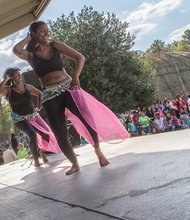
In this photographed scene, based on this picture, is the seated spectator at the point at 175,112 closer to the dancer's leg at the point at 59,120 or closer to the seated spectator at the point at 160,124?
the seated spectator at the point at 160,124

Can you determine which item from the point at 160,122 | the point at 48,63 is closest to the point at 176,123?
the point at 160,122

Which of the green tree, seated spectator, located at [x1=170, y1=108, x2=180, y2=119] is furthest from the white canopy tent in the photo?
the green tree

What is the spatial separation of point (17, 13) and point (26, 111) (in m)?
1.89

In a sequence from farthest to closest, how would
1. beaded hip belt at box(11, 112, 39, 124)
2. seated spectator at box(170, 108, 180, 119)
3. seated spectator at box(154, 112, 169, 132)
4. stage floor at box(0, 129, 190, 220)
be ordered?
seated spectator at box(170, 108, 180, 119) → seated spectator at box(154, 112, 169, 132) → beaded hip belt at box(11, 112, 39, 124) → stage floor at box(0, 129, 190, 220)

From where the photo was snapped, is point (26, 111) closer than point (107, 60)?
Yes

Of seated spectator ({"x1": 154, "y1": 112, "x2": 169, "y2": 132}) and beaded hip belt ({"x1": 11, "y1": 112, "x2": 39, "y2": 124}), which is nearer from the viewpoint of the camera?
beaded hip belt ({"x1": 11, "y1": 112, "x2": 39, "y2": 124})

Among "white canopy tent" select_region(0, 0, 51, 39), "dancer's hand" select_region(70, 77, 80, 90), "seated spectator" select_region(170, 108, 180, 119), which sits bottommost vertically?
"seated spectator" select_region(170, 108, 180, 119)

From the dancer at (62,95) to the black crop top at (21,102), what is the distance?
4.86 feet

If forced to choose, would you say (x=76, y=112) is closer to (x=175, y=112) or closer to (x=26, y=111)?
(x=26, y=111)

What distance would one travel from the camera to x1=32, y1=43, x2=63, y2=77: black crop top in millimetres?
3412

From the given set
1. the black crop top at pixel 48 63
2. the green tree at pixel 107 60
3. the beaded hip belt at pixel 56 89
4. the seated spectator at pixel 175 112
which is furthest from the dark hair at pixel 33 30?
the green tree at pixel 107 60

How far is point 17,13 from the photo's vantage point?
6.08m

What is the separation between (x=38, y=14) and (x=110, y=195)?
490cm

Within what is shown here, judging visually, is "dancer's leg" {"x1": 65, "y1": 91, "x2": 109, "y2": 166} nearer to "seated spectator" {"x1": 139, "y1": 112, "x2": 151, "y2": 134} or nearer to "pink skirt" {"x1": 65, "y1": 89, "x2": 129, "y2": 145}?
"pink skirt" {"x1": 65, "y1": 89, "x2": 129, "y2": 145}
